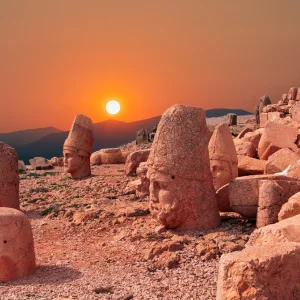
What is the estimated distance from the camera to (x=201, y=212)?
878cm

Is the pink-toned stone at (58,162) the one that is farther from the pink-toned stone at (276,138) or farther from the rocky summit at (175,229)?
the pink-toned stone at (276,138)

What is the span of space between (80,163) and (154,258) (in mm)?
9316

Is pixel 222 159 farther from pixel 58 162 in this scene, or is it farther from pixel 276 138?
pixel 58 162

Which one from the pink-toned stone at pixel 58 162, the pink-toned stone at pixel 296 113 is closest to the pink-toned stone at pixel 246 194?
the pink-toned stone at pixel 296 113

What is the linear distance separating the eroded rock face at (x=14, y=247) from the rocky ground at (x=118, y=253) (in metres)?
0.19

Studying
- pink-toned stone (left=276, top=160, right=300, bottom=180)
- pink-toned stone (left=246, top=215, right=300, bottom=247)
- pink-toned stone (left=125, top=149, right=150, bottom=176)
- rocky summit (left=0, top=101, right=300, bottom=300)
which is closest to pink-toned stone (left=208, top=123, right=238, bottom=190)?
rocky summit (left=0, top=101, right=300, bottom=300)

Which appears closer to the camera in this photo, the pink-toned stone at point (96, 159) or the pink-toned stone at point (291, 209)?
the pink-toned stone at point (291, 209)

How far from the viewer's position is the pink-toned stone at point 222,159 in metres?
10.7

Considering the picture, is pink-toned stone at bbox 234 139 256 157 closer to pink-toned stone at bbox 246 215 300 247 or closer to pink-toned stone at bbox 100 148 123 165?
pink-toned stone at bbox 246 215 300 247

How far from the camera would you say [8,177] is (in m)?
11.7

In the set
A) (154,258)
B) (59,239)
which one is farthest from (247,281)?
(59,239)

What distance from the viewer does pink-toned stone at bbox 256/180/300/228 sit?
823 cm

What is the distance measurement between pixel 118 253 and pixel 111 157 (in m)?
13.0

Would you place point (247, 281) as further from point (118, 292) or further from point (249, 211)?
point (249, 211)
